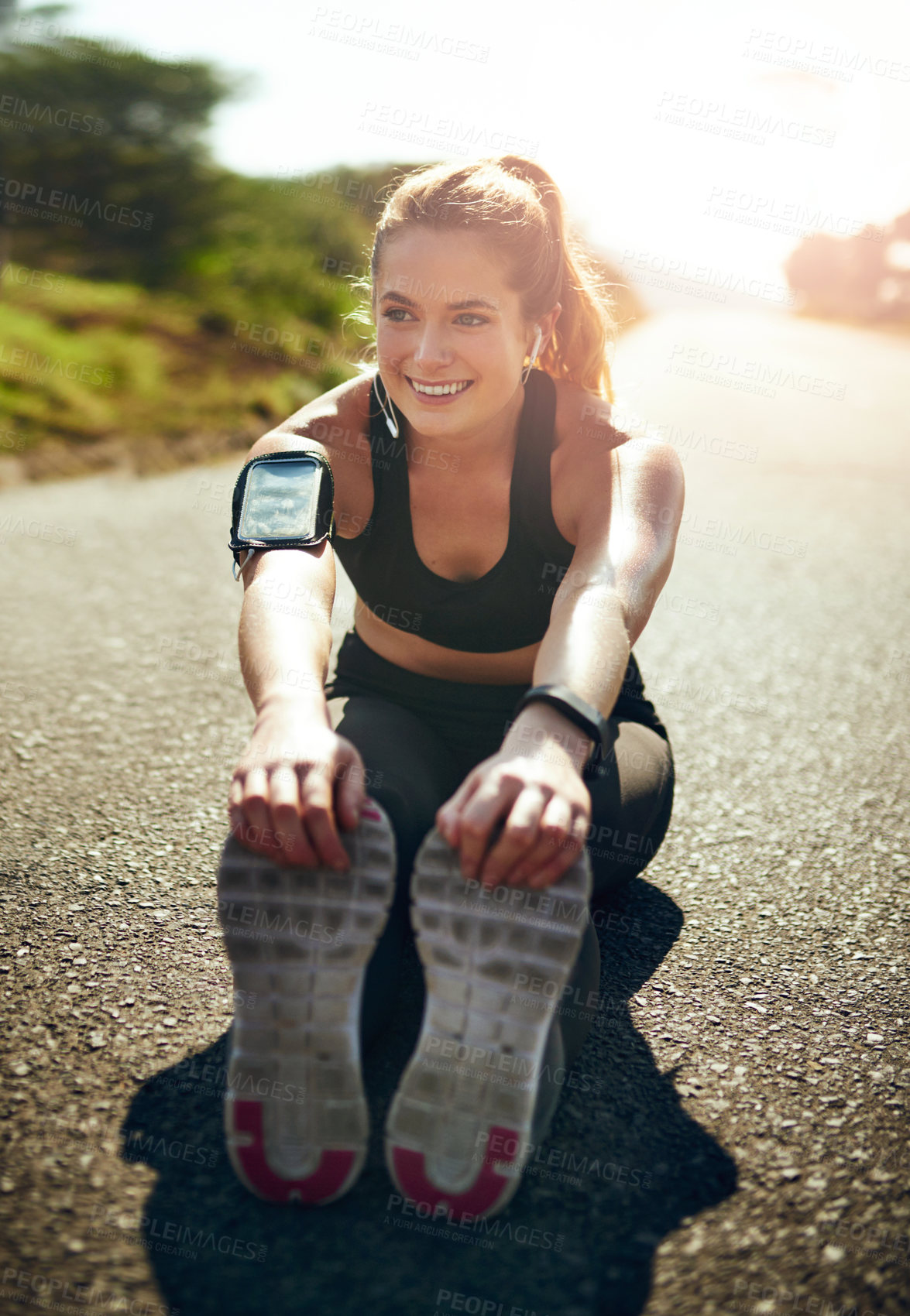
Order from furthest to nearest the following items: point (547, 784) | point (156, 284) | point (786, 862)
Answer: point (156, 284)
point (786, 862)
point (547, 784)

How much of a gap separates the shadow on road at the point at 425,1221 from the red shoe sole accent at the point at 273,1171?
0.13 ft

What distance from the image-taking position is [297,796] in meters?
1.30

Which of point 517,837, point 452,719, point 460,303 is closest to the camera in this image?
point 517,837

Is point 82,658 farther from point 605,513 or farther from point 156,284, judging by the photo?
point 156,284

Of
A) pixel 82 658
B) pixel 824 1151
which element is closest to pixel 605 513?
pixel 824 1151

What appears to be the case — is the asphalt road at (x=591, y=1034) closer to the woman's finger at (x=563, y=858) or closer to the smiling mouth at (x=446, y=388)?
the smiling mouth at (x=446, y=388)

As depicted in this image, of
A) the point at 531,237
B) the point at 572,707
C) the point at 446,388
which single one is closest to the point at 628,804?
the point at 572,707

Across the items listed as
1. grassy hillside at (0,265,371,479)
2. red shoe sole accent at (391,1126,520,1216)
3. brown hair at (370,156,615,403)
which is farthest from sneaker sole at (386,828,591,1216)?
grassy hillside at (0,265,371,479)

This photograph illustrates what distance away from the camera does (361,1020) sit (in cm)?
153

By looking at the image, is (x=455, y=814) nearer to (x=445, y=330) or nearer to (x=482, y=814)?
(x=482, y=814)

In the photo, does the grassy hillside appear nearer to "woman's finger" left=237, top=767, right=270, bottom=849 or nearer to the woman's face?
the woman's face

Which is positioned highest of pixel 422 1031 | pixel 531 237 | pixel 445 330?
pixel 531 237

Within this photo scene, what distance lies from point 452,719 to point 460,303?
0.82 m

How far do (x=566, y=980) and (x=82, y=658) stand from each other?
8.27 feet
